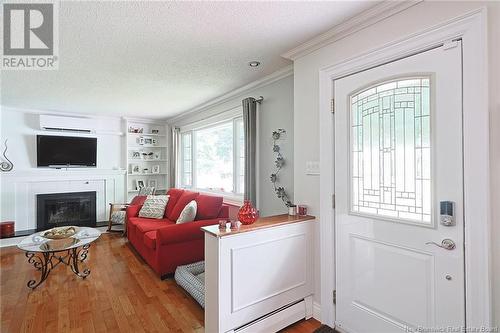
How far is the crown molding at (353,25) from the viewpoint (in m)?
1.69

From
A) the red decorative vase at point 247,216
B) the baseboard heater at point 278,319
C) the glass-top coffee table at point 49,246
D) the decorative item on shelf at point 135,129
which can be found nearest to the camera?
the baseboard heater at point 278,319

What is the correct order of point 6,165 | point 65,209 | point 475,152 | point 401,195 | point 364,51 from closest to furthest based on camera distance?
1. point 475,152
2. point 401,195
3. point 364,51
4. point 6,165
5. point 65,209

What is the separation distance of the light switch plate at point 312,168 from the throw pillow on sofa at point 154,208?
2890 millimetres

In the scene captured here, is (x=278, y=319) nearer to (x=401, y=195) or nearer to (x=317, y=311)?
(x=317, y=311)

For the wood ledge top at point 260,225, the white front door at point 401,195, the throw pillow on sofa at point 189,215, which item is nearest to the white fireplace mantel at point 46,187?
the throw pillow on sofa at point 189,215

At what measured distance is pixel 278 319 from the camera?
2080 millimetres

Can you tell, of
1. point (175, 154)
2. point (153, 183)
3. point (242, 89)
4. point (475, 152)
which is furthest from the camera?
point (153, 183)

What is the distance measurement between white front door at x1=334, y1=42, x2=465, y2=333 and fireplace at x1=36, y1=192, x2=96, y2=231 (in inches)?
204

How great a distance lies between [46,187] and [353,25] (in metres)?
5.80

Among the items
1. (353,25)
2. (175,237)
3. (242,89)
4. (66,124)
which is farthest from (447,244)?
(66,124)

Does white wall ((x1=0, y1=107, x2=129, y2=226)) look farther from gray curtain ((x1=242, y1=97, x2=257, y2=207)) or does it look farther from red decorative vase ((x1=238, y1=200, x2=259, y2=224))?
red decorative vase ((x1=238, y1=200, x2=259, y2=224))

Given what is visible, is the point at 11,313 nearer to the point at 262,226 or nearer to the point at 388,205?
the point at 262,226

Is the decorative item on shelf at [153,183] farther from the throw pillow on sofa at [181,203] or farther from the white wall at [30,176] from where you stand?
the throw pillow on sofa at [181,203]

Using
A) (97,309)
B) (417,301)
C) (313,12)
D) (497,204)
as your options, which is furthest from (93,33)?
(417,301)
